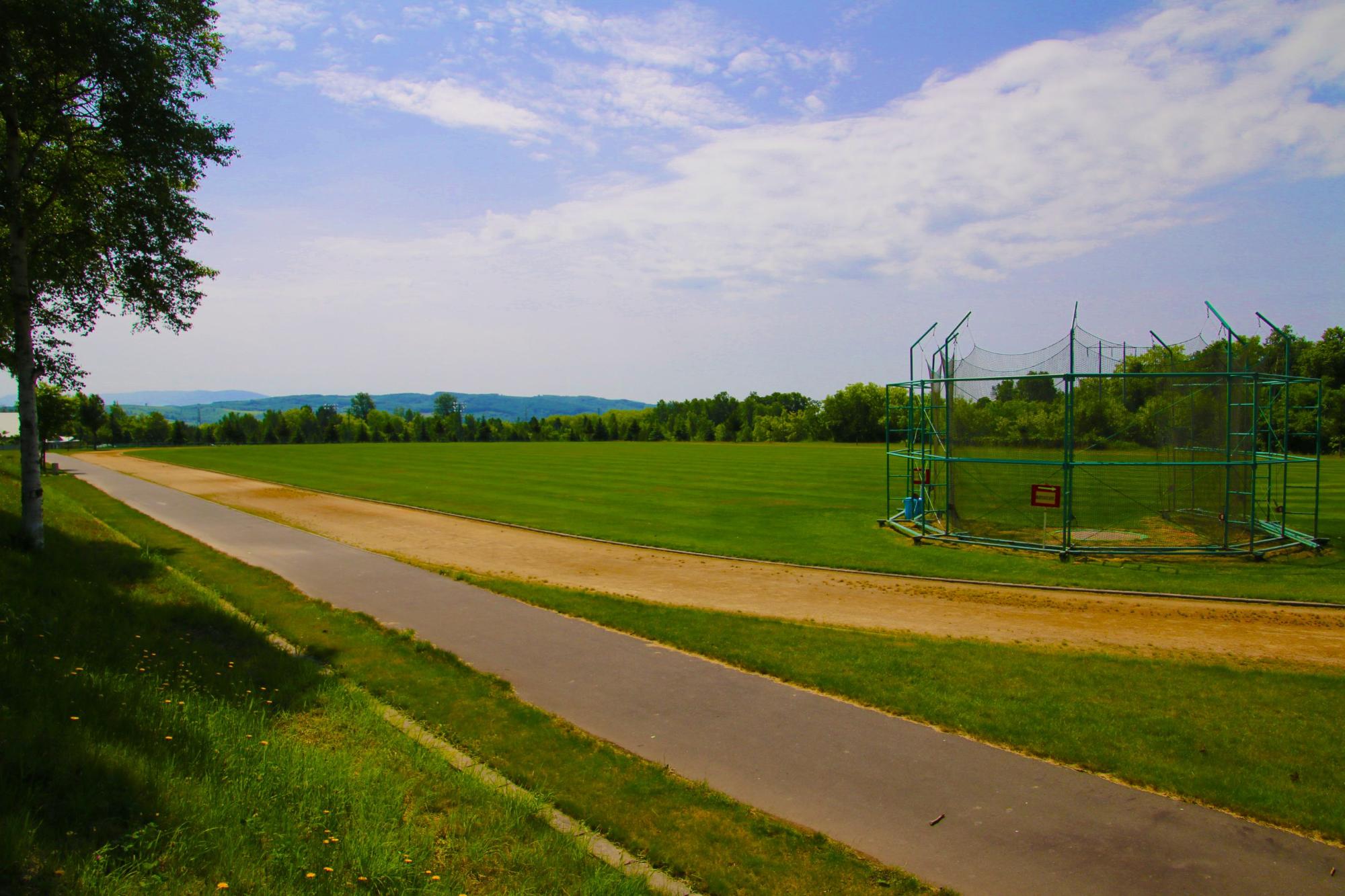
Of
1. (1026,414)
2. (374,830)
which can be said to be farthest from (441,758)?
(1026,414)

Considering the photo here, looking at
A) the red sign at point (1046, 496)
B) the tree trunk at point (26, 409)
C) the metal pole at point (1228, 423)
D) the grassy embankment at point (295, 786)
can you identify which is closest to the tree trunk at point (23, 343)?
the tree trunk at point (26, 409)

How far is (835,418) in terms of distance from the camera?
116875 mm

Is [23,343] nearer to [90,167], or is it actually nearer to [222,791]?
[90,167]

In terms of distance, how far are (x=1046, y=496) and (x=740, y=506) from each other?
13314mm

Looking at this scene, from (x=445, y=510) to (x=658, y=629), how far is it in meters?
19.3

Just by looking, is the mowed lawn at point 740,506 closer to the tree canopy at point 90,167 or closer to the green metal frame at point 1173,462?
the green metal frame at point 1173,462

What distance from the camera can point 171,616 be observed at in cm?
974

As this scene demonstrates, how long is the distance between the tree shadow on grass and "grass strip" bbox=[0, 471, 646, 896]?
0.02 meters

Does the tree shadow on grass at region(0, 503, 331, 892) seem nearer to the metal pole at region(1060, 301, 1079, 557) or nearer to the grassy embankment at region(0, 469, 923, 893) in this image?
the grassy embankment at region(0, 469, 923, 893)

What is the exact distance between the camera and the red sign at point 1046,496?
18250 millimetres

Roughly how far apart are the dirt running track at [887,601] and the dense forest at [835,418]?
23.1ft

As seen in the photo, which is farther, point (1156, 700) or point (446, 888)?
point (1156, 700)

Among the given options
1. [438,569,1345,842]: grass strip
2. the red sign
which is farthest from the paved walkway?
the red sign

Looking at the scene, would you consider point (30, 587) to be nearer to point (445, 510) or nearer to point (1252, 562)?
point (445, 510)
